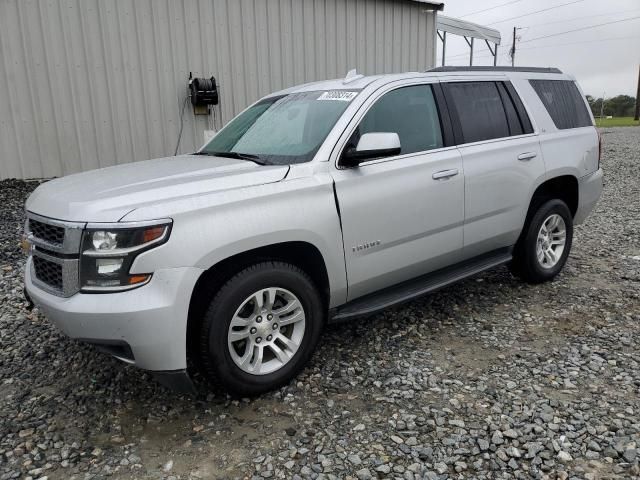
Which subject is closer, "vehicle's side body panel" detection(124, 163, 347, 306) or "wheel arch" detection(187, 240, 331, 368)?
"vehicle's side body panel" detection(124, 163, 347, 306)

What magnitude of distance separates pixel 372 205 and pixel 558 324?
1895 mm

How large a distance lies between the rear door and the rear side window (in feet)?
1.29

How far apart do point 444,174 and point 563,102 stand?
197 centimetres

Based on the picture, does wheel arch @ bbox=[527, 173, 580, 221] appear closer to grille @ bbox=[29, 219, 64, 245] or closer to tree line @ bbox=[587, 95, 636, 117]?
grille @ bbox=[29, 219, 64, 245]

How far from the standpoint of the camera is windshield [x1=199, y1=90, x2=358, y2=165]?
337 cm

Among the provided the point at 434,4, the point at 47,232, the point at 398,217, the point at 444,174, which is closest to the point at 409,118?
the point at 444,174

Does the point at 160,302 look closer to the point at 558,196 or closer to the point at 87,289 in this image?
the point at 87,289

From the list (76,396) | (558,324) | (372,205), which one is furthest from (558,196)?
(76,396)

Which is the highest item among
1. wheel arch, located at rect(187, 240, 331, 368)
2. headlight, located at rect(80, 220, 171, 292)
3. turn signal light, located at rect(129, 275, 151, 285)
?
headlight, located at rect(80, 220, 171, 292)

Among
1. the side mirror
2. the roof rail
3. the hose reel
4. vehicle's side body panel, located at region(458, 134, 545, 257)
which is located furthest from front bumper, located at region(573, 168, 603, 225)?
the hose reel

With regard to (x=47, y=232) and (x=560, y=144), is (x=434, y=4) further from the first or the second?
(x=47, y=232)

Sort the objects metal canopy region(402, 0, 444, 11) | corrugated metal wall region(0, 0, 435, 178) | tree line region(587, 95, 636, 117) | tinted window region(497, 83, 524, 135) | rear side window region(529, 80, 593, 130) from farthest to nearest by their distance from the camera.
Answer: tree line region(587, 95, 636, 117) < metal canopy region(402, 0, 444, 11) < corrugated metal wall region(0, 0, 435, 178) < rear side window region(529, 80, 593, 130) < tinted window region(497, 83, 524, 135)

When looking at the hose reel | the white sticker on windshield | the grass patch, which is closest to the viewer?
the white sticker on windshield

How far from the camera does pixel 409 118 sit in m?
3.75
